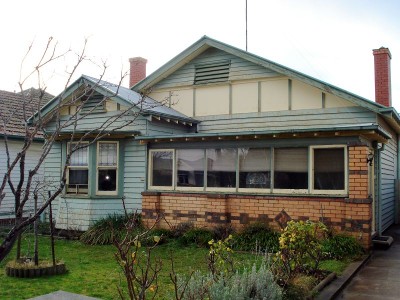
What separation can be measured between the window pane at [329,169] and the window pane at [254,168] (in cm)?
132

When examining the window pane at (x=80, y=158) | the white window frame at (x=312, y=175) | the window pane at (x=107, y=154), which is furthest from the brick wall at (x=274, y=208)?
the window pane at (x=80, y=158)

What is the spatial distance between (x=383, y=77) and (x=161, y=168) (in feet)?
29.8

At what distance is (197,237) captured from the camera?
11445 mm

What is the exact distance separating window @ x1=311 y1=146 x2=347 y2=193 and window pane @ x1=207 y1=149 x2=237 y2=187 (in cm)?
233

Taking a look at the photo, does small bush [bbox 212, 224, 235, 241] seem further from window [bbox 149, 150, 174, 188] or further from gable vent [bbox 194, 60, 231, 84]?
gable vent [bbox 194, 60, 231, 84]

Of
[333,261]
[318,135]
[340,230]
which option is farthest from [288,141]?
[333,261]

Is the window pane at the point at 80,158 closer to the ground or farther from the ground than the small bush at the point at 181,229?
farther from the ground

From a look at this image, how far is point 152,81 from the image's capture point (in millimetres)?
16156

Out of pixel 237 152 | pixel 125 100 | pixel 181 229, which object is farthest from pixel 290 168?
pixel 125 100

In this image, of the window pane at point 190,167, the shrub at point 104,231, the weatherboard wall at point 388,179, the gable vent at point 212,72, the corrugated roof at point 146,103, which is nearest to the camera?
the shrub at point 104,231

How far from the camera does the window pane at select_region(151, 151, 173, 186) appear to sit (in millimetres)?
13031

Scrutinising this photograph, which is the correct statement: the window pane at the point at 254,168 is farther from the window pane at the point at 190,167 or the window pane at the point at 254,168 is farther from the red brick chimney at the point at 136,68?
the red brick chimney at the point at 136,68

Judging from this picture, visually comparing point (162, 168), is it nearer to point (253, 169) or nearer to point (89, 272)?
point (253, 169)

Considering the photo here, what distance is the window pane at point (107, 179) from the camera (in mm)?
13711
